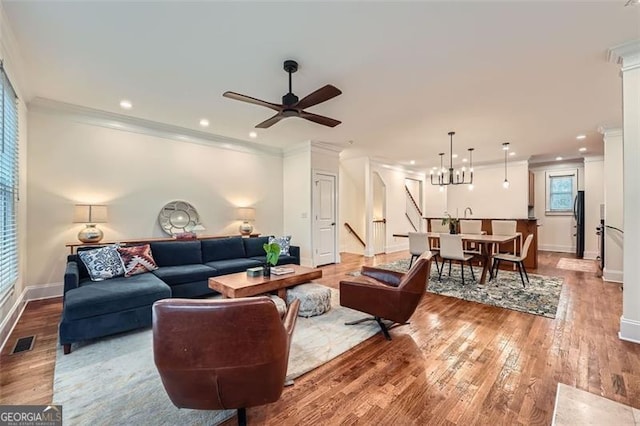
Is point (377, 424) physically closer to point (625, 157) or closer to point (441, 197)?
point (625, 157)

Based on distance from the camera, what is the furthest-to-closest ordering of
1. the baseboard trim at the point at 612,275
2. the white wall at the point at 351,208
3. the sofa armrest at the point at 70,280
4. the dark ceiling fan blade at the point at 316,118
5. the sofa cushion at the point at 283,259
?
the white wall at the point at 351,208 < the baseboard trim at the point at 612,275 < the sofa cushion at the point at 283,259 < the dark ceiling fan blade at the point at 316,118 < the sofa armrest at the point at 70,280

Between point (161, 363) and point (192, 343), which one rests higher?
point (192, 343)

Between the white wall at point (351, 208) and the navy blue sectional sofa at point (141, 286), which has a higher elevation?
the white wall at point (351, 208)

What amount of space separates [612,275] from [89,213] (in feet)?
28.1


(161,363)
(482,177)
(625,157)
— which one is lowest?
(161,363)

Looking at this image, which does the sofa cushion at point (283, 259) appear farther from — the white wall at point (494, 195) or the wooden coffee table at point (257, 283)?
the white wall at point (494, 195)

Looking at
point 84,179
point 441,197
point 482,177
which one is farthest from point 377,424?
point 441,197

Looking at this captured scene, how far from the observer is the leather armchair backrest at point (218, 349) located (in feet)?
4.30

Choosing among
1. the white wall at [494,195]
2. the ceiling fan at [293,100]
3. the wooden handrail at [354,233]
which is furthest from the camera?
the wooden handrail at [354,233]

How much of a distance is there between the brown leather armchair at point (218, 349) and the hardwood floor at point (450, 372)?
0.40m

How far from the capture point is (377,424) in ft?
5.39

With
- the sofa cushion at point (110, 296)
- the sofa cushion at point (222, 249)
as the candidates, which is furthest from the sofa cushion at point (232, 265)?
the sofa cushion at point (110, 296)

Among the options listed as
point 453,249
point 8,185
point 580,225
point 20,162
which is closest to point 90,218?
point 20,162

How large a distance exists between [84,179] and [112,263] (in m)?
1.85
